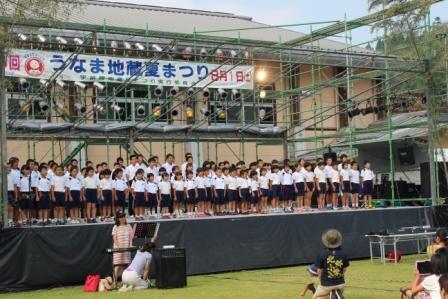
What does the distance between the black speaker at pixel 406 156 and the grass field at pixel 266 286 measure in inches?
451

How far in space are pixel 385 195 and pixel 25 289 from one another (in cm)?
1735

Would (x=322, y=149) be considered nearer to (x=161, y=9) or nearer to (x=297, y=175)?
(x=297, y=175)

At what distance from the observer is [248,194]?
69.3 ft

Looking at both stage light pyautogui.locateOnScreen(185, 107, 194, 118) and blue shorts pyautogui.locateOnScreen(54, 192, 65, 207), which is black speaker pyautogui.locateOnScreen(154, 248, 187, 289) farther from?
stage light pyautogui.locateOnScreen(185, 107, 194, 118)

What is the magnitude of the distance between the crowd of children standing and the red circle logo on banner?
7.72ft

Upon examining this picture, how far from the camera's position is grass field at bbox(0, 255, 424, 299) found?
11.9 m

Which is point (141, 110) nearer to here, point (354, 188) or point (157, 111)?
point (157, 111)

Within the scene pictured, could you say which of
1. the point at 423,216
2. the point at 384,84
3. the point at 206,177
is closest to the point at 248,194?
the point at 206,177

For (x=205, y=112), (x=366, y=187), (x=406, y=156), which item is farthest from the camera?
(x=406, y=156)

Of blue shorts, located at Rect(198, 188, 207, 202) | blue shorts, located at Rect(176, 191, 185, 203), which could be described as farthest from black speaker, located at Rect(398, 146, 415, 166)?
blue shorts, located at Rect(176, 191, 185, 203)

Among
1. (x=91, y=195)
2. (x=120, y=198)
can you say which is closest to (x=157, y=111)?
(x=120, y=198)

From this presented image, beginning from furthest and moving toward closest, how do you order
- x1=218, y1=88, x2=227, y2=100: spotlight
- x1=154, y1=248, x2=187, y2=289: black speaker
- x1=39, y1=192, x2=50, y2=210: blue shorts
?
1. x1=218, y1=88, x2=227, y2=100: spotlight
2. x1=39, y1=192, x2=50, y2=210: blue shorts
3. x1=154, y1=248, x2=187, y2=289: black speaker

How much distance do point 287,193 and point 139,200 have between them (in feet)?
16.3

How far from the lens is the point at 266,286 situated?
517 inches
